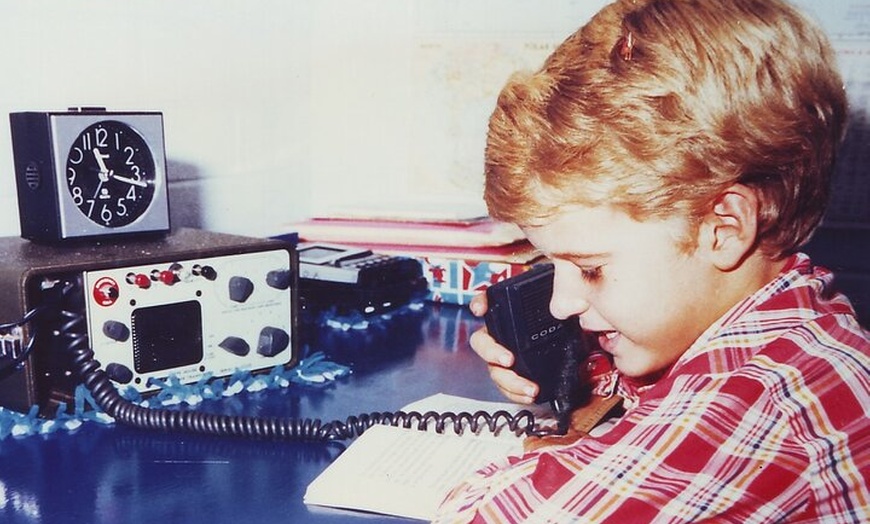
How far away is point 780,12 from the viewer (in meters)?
0.75

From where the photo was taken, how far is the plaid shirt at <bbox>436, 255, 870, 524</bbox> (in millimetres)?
621

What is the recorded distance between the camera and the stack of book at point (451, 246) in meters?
1.54

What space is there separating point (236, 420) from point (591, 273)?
1.41 ft

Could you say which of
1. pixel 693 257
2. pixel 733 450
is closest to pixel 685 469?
pixel 733 450

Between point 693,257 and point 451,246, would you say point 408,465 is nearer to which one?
point 693,257

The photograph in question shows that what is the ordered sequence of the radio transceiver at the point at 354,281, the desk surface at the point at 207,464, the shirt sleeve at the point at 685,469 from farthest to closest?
the radio transceiver at the point at 354,281, the desk surface at the point at 207,464, the shirt sleeve at the point at 685,469

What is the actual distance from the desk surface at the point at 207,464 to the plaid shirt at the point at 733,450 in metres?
0.19

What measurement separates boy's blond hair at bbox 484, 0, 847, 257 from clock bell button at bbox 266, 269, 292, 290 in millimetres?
429

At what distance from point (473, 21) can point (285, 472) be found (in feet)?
3.99

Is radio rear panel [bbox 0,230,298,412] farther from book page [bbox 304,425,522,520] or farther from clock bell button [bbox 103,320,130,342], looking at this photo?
book page [bbox 304,425,522,520]

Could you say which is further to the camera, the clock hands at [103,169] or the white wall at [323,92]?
the white wall at [323,92]

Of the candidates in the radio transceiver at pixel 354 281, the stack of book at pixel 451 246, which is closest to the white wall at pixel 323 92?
the stack of book at pixel 451 246

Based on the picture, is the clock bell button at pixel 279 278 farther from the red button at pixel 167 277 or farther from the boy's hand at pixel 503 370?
the boy's hand at pixel 503 370

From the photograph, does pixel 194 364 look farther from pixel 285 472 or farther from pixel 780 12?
pixel 780 12
